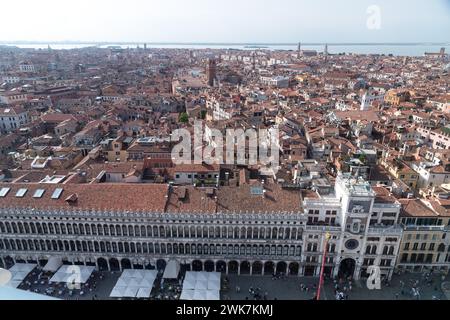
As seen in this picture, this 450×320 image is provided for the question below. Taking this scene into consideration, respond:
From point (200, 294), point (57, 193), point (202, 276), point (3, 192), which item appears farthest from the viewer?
point (3, 192)

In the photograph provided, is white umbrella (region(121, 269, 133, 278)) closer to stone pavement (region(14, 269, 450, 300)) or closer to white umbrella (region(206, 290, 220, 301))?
stone pavement (region(14, 269, 450, 300))

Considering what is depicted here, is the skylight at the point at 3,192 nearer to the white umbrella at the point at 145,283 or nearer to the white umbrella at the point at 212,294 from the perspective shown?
the white umbrella at the point at 145,283

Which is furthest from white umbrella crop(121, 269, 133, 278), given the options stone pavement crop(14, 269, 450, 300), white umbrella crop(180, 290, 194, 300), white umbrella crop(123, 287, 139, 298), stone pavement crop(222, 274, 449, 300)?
stone pavement crop(222, 274, 449, 300)

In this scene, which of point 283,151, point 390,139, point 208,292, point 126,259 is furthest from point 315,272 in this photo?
point 390,139

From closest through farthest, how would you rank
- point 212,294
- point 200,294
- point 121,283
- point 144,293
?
point 212,294
point 200,294
point 144,293
point 121,283

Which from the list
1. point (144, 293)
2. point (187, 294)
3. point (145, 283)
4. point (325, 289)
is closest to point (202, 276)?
point (187, 294)

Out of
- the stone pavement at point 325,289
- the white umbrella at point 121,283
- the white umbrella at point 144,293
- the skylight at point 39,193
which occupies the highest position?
the skylight at point 39,193

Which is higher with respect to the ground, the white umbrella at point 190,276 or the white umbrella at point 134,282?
the white umbrella at point 190,276

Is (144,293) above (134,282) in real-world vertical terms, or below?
below

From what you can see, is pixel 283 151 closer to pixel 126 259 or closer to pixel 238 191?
pixel 238 191

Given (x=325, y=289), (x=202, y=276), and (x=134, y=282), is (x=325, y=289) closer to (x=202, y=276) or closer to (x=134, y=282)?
(x=202, y=276)

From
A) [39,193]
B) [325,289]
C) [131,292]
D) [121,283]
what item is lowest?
[325,289]

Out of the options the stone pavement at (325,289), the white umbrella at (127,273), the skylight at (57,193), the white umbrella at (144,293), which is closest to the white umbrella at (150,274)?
the white umbrella at (144,293)
